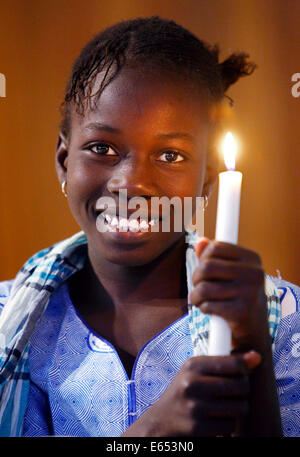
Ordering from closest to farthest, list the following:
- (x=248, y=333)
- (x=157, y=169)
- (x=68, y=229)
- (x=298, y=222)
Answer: (x=248, y=333)
(x=157, y=169)
(x=298, y=222)
(x=68, y=229)

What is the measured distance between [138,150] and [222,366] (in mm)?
344

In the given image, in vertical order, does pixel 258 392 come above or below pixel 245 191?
below

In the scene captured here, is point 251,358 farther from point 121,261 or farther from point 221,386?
point 121,261

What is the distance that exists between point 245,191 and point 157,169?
0.56m

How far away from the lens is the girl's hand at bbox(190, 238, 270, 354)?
0.45 m

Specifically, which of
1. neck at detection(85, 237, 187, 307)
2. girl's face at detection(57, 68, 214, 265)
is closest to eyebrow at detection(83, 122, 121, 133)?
girl's face at detection(57, 68, 214, 265)

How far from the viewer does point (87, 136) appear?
0.74 m

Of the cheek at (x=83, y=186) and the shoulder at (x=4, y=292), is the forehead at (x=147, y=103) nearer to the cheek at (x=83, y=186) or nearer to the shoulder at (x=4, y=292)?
the cheek at (x=83, y=186)

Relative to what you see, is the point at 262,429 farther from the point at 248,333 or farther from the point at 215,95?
the point at 215,95

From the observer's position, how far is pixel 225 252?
0.45 meters

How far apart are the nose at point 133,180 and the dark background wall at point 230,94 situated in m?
0.55

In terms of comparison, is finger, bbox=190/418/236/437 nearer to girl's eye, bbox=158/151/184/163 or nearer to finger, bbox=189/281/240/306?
finger, bbox=189/281/240/306

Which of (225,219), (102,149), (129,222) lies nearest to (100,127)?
(102,149)

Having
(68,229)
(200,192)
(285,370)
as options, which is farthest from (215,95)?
(68,229)
